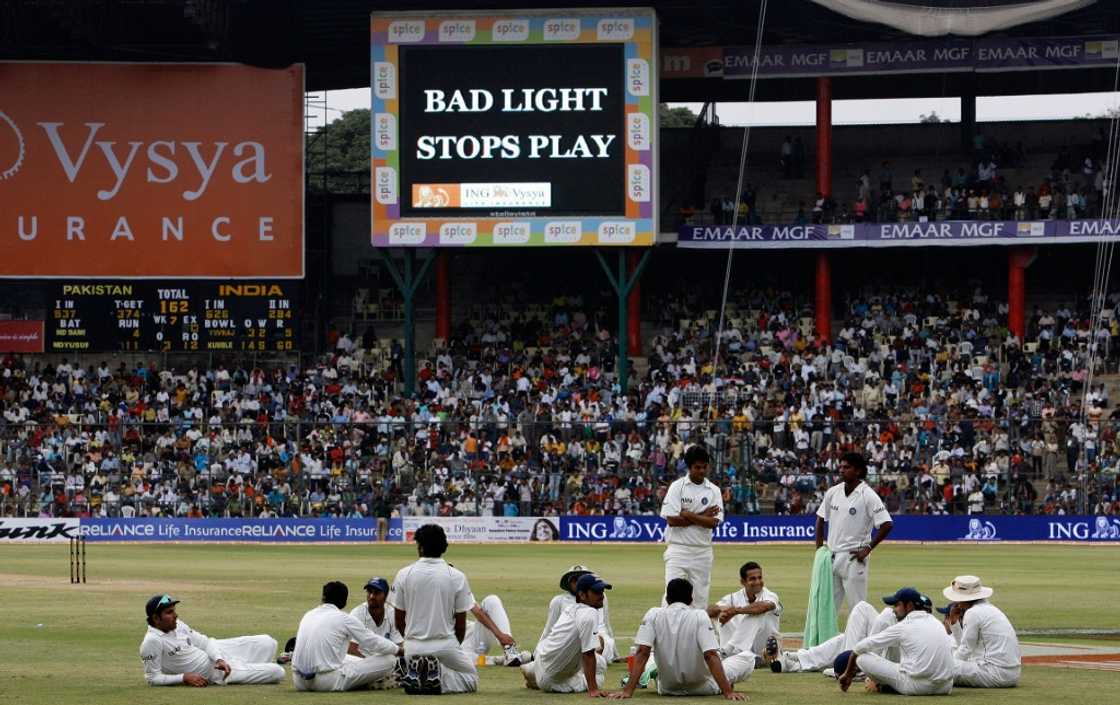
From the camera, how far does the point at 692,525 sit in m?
19.5

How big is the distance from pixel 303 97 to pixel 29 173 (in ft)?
27.5

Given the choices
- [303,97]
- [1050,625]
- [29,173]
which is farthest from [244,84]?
[1050,625]

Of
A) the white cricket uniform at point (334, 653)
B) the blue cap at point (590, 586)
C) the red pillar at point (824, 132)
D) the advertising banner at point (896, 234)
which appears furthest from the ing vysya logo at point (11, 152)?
the blue cap at point (590, 586)

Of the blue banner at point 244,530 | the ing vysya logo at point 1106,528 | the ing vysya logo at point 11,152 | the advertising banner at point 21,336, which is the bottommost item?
the blue banner at point 244,530

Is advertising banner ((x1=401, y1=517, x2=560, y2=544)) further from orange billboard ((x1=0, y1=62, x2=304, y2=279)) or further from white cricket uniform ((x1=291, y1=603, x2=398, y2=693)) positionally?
white cricket uniform ((x1=291, y1=603, x2=398, y2=693))

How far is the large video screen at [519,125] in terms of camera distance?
180 ft

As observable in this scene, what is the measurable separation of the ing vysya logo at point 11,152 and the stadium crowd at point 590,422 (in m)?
5.71

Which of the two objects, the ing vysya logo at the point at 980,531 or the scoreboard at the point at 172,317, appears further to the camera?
the scoreboard at the point at 172,317

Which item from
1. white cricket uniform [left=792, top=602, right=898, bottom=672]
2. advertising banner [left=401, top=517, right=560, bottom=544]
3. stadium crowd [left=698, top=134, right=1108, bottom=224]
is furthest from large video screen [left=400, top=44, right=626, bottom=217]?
white cricket uniform [left=792, top=602, right=898, bottom=672]

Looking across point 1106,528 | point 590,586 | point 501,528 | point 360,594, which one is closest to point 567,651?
point 590,586

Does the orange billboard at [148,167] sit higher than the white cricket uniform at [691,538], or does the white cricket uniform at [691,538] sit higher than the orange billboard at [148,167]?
the orange billboard at [148,167]

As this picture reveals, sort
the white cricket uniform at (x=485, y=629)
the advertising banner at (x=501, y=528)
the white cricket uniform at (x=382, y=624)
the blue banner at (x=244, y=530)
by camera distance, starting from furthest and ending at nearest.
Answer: the blue banner at (x=244, y=530), the advertising banner at (x=501, y=528), the white cricket uniform at (x=485, y=629), the white cricket uniform at (x=382, y=624)

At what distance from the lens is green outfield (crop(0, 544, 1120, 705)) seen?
17000 millimetres

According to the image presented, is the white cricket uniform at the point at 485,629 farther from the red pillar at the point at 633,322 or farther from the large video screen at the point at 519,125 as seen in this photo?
the red pillar at the point at 633,322
